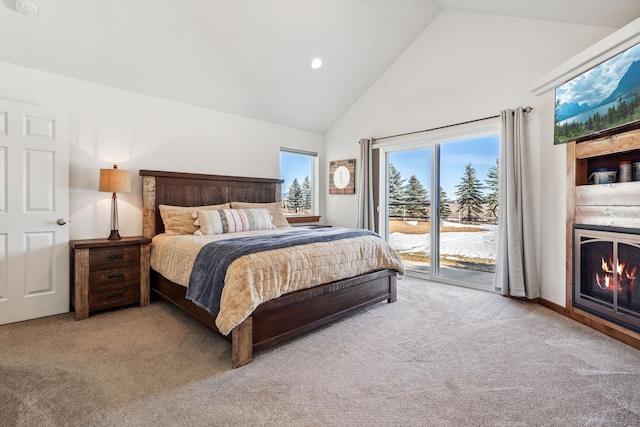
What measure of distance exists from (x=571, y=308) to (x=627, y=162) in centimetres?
136

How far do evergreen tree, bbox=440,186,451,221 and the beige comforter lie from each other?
1.35 m

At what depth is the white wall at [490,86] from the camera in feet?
10.3

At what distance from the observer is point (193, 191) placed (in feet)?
13.0

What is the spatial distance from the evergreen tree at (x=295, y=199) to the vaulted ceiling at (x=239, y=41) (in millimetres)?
1189

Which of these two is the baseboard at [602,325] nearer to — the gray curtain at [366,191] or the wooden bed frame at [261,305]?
the wooden bed frame at [261,305]

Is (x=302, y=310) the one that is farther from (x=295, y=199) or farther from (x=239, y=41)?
(x=295, y=199)

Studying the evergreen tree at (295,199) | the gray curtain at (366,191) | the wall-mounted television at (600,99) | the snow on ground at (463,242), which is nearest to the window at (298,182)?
the evergreen tree at (295,199)

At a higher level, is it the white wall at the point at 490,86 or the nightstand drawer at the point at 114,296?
the white wall at the point at 490,86

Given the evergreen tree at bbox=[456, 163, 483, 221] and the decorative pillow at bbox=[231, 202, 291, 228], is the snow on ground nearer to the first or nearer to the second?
the evergreen tree at bbox=[456, 163, 483, 221]

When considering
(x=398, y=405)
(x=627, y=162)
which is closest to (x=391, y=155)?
(x=627, y=162)

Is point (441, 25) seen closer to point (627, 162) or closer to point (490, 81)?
point (490, 81)

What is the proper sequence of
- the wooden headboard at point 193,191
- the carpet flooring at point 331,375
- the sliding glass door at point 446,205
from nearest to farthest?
the carpet flooring at point 331,375
the wooden headboard at point 193,191
the sliding glass door at point 446,205

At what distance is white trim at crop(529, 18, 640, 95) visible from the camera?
2.25m

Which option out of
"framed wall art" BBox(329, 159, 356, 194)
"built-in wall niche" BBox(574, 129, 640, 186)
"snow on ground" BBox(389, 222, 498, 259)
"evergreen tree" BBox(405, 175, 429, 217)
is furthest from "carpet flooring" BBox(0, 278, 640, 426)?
"framed wall art" BBox(329, 159, 356, 194)
